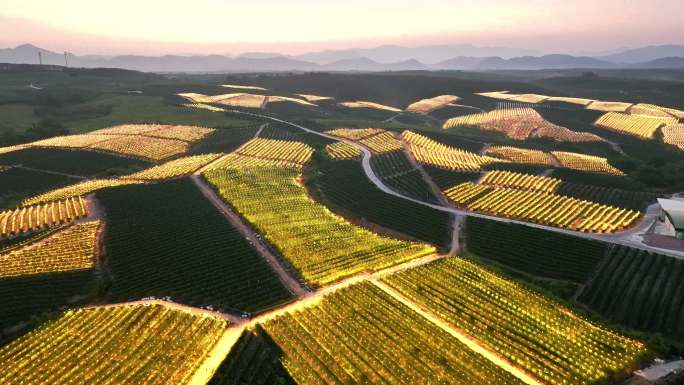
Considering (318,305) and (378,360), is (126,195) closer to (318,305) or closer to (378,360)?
(318,305)

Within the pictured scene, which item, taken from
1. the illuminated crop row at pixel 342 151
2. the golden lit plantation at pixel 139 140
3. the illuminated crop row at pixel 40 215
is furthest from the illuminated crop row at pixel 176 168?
the illuminated crop row at pixel 342 151

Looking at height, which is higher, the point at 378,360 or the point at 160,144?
the point at 160,144

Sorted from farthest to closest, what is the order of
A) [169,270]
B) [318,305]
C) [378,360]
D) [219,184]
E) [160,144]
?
[160,144] → [219,184] → [169,270] → [318,305] → [378,360]

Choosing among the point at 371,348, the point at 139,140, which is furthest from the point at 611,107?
the point at 371,348

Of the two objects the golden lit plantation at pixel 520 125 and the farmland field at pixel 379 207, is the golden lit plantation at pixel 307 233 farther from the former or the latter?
the golden lit plantation at pixel 520 125

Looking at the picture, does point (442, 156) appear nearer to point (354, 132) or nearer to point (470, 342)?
point (354, 132)

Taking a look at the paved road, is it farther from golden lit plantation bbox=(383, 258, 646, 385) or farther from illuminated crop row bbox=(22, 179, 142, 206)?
illuminated crop row bbox=(22, 179, 142, 206)

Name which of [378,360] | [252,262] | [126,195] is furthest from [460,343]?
[126,195]
